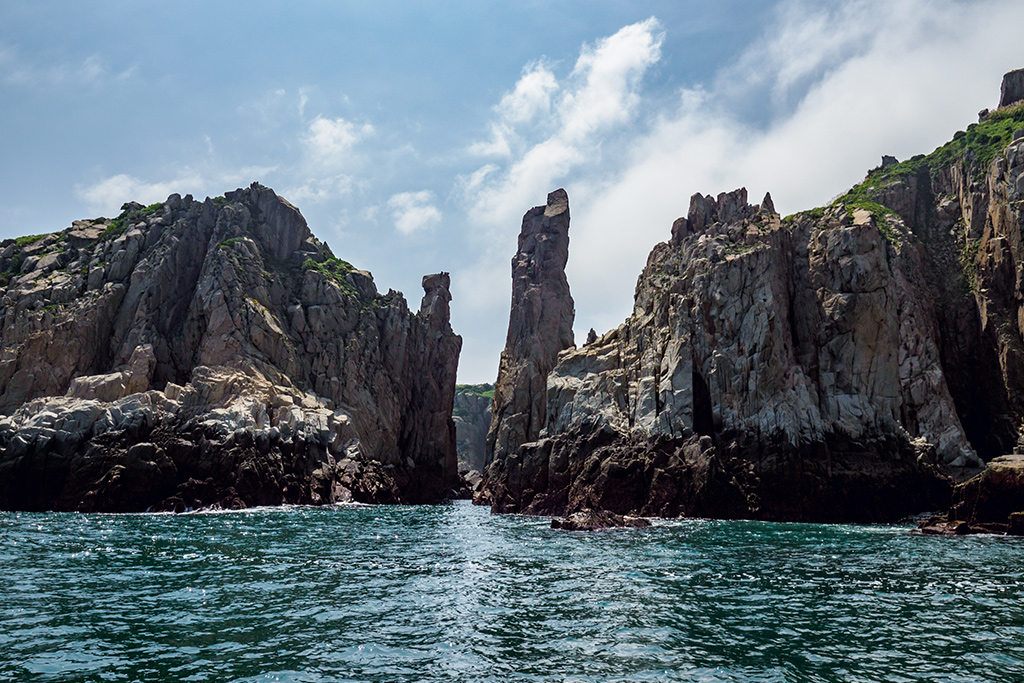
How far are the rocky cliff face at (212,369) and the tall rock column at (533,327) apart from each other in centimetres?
1757

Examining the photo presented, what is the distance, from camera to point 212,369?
263 feet

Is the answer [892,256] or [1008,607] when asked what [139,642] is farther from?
[892,256]

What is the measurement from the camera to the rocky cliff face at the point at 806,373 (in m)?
54.0

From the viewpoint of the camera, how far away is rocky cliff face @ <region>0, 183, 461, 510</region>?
66562 mm

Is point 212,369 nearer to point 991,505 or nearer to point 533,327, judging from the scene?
point 533,327

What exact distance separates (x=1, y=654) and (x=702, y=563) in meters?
24.0

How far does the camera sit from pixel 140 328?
81.8 meters

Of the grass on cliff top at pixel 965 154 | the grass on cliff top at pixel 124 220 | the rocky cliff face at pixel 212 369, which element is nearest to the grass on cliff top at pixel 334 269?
the rocky cliff face at pixel 212 369

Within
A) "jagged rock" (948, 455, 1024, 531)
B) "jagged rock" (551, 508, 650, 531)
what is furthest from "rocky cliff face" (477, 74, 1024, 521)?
"jagged rock" (948, 455, 1024, 531)

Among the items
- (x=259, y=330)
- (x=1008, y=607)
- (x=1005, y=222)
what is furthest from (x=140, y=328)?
(x=1005, y=222)

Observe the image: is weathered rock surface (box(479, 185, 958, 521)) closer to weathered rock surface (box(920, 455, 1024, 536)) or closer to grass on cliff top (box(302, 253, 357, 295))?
weathered rock surface (box(920, 455, 1024, 536))

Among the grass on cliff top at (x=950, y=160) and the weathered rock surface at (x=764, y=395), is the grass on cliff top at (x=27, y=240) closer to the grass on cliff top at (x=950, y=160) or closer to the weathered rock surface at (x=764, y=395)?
the weathered rock surface at (x=764, y=395)

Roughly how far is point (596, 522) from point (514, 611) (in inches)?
1015

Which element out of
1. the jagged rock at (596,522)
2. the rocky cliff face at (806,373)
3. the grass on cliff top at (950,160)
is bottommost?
the jagged rock at (596,522)
